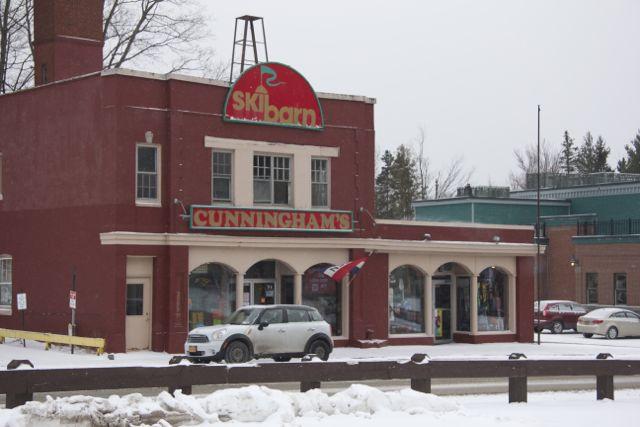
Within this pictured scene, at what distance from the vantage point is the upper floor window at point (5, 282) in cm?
3672

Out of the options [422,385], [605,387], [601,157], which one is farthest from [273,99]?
[601,157]

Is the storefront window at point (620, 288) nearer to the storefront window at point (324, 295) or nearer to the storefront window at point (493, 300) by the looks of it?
the storefront window at point (493, 300)

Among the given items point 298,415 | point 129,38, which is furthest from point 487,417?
point 129,38

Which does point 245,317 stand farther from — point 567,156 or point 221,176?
point 567,156

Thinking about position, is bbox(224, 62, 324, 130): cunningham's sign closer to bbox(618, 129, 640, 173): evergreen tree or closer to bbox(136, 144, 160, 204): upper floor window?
bbox(136, 144, 160, 204): upper floor window

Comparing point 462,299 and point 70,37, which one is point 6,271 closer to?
point 70,37

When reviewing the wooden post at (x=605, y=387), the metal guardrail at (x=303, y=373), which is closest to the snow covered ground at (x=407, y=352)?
the wooden post at (x=605, y=387)

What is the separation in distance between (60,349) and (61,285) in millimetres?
2298

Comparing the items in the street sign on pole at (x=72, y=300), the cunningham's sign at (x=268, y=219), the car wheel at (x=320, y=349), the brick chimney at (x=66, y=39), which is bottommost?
the car wheel at (x=320, y=349)

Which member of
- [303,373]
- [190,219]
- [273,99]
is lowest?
[303,373]

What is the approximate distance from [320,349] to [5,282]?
46.0 feet

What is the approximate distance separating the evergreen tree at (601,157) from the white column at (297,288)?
3242 inches

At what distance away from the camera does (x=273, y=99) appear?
34438 mm

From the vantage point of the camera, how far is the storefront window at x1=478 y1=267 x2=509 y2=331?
4012cm
